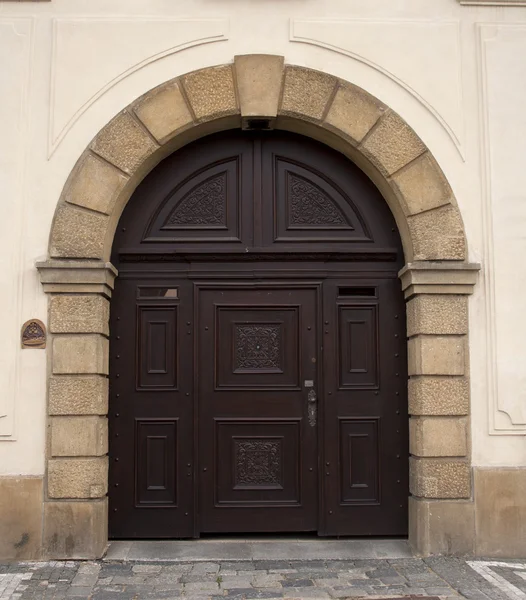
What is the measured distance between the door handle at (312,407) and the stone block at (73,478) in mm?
1849

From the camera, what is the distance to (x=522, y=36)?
621 cm

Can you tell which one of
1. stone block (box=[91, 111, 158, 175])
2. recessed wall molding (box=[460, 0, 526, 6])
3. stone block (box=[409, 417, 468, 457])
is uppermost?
recessed wall molding (box=[460, 0, 526, 6])

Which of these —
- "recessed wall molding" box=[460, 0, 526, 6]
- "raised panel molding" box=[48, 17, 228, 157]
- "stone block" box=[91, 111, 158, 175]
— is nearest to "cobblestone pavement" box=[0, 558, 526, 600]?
"stone block" box=[91, 111, 158, 175]

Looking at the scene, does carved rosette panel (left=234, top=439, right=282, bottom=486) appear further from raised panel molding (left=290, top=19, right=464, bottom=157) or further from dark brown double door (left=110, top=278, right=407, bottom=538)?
raised panel molding (left=290, top=19, right=464, bottom=157)

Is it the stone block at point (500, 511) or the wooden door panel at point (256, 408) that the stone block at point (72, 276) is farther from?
the stone block at point (500, 511)

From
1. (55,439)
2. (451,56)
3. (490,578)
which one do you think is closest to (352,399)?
(490,578)

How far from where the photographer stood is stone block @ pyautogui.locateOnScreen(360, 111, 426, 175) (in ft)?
20.1

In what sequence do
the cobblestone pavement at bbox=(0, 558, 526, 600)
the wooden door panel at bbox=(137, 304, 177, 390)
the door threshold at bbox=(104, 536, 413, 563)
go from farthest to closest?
the wooden door panel at bbox=(137, 304, 177, 390) < the door threshold at bbox=(104, 536, 413, 563) < the cobblestone pavement at bbox=(0, 558, 526, 600)

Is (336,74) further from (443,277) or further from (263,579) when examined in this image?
(263,579)

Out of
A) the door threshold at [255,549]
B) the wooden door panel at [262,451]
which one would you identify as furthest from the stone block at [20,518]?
the wooden door panel at [262,451]

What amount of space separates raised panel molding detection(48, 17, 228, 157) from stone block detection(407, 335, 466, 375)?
10.3 ft

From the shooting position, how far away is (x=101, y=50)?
6.11 metres

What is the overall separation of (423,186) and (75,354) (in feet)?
10.6

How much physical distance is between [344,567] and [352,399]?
1401 mm
